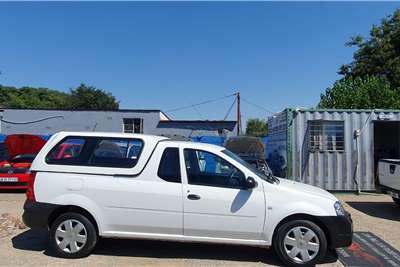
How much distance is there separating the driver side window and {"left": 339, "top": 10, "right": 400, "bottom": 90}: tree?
28839 millimetres

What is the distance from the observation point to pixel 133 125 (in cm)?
3700

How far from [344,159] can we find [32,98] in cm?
7172

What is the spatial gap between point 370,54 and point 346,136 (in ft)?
74.9

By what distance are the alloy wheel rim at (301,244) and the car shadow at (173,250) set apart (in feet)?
0.98

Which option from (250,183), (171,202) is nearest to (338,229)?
(250,183)

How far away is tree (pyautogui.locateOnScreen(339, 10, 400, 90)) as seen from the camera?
31672mm

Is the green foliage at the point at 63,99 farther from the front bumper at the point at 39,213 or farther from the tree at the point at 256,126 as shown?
the front bumper at the point at 39,213

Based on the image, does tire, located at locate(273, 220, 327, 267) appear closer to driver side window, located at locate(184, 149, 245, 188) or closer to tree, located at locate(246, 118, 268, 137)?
driver side window, located at locate(184, 149, 245, 188)

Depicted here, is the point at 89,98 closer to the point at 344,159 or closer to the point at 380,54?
the point at 380,54

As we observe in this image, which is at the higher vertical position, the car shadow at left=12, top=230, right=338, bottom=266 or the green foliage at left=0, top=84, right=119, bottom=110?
the green foliage at left=0, top=84, right=119, bottom=110

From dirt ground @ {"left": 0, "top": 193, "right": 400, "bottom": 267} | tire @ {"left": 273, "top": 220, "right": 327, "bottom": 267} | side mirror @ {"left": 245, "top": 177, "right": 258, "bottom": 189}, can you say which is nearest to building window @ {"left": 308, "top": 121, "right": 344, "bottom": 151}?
dirt ground @ {"left": 0, "top": 193, "right": 400, "bottom": 267}

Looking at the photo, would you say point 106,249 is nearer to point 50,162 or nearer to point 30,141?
point 50,162

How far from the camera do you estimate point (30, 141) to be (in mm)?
15570

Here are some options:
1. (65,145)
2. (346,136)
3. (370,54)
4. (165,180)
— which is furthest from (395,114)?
(370,54)
